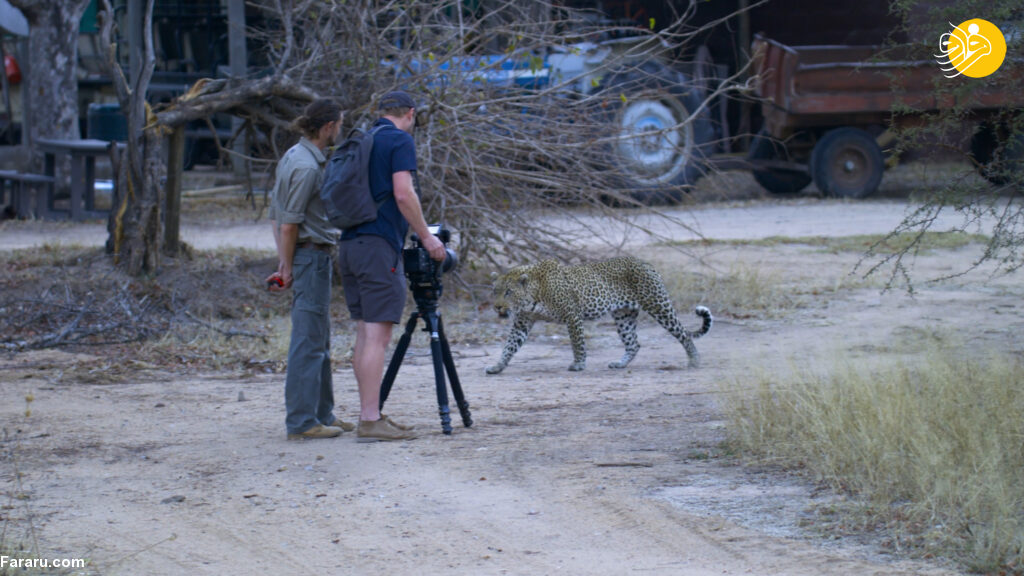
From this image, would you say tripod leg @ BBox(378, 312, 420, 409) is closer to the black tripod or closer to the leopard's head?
the black tripod

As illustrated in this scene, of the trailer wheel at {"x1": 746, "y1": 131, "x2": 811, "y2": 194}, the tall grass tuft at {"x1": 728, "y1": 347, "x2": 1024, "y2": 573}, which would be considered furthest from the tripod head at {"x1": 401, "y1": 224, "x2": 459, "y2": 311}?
the trailer wheel at {"x1": 746, "y1": 131, "x2": 811, "y2": 194}

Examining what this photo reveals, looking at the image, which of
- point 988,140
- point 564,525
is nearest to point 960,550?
point 564,525

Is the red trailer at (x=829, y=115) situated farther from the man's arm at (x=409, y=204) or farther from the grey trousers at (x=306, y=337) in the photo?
the grey trousers at (x=306, y=337)

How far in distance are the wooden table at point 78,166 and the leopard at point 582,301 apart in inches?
336

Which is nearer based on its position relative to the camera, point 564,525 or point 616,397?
point 564,525

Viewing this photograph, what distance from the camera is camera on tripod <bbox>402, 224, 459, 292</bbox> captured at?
19.4 ft

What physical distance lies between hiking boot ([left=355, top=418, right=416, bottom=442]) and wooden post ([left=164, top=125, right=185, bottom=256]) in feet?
18.4

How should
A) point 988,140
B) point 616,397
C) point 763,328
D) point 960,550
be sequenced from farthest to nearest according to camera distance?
point 988,140
point 763,328
point 616,397
point 960,550

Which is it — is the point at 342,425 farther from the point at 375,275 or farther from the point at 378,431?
the point at 375,275

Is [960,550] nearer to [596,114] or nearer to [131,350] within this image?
[131,350]

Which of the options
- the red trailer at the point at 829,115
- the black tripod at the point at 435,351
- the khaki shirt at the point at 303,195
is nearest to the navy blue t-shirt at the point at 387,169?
the khaki shirt at the point at 303,195

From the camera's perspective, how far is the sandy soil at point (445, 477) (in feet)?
14.0

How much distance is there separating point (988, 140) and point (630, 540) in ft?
42.3

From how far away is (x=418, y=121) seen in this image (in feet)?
32.6
